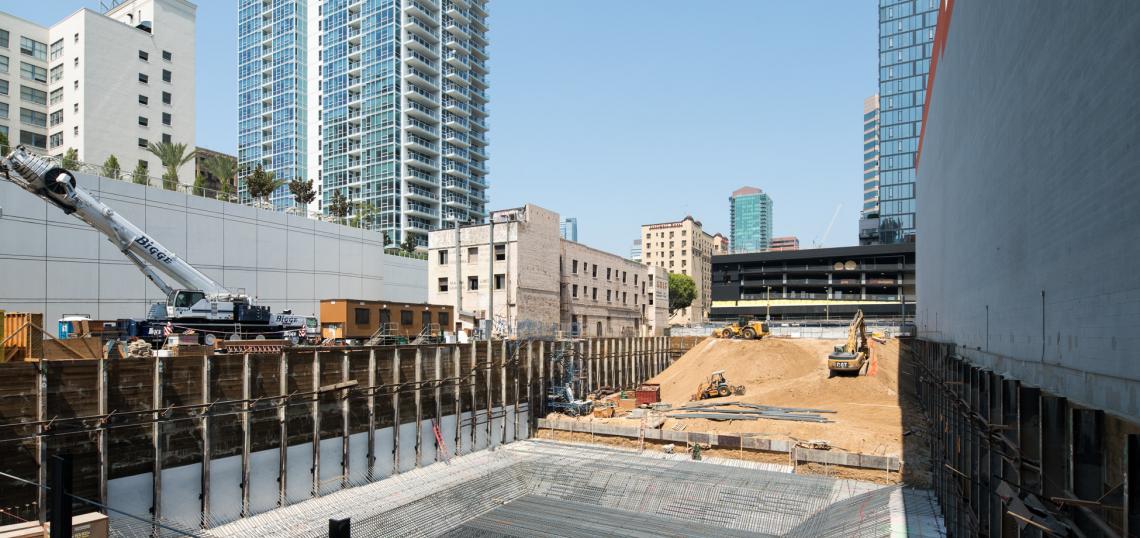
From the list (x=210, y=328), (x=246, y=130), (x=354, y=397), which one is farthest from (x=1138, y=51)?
(x=246, y=130)

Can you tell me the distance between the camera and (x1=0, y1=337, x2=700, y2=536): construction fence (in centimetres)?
1581

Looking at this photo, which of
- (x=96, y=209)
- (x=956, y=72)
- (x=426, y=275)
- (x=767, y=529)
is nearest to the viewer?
(x=767, y=529)

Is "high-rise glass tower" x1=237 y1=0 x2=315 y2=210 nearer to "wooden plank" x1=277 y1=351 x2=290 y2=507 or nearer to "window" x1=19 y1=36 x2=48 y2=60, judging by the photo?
"window" x1=19 y1=36 x2=48 y2=60

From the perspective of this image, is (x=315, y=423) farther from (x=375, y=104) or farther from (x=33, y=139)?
(x=375, y=104)

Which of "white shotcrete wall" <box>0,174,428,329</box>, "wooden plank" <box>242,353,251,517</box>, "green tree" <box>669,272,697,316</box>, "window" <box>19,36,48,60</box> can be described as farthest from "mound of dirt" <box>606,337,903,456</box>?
"green tree" <box>669,272,697,316</box>

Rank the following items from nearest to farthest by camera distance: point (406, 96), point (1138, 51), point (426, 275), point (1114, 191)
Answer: point (1138, 51)
point (1114, 191)
point (426, 275)
point (406, 96)

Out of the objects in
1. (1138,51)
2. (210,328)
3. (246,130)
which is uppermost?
(246,130)

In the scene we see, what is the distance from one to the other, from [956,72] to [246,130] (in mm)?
122135

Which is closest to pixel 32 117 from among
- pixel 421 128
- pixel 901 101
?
pixel 421 128

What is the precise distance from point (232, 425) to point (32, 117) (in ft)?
210

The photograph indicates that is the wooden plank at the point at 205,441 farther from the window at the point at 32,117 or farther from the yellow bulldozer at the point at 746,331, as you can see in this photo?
the window at the point at 32,117

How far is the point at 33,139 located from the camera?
6338 cm

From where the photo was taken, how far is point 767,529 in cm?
2156

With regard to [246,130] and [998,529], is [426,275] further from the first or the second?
[246,130]
